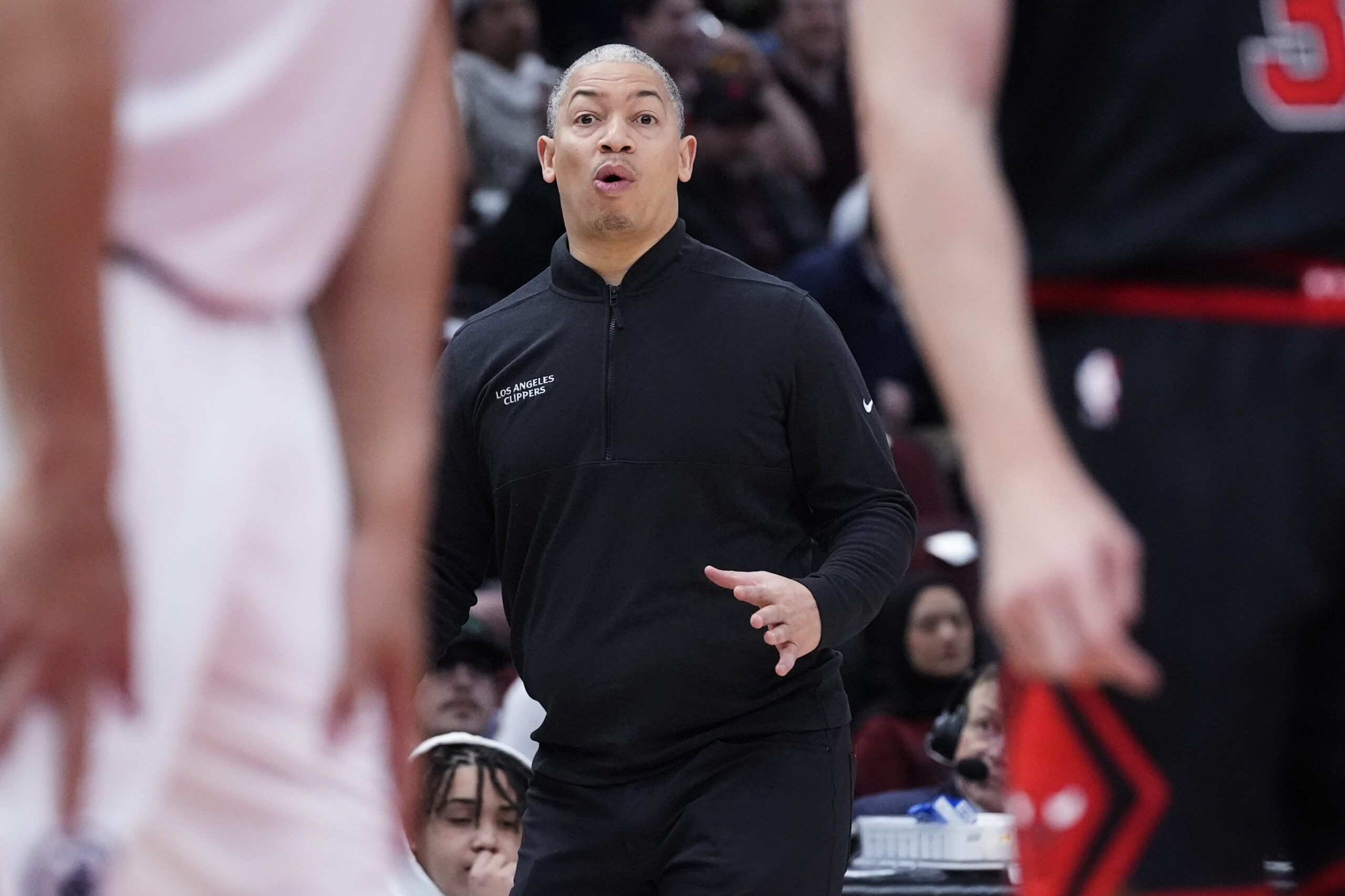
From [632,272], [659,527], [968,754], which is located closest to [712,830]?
[659,527]

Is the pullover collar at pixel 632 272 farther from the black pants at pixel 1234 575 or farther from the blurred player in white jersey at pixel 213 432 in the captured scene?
the blurred player in white jersey at pixel 213 432

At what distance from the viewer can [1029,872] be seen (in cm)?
218

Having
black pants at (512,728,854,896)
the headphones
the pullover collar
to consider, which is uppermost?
the pullover collar

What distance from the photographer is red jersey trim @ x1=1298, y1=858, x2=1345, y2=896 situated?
81.5 inches

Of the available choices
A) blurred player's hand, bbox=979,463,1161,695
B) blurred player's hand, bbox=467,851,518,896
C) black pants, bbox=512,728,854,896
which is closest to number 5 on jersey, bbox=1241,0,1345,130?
blurred player's hand, bbox=979,463,1161,695

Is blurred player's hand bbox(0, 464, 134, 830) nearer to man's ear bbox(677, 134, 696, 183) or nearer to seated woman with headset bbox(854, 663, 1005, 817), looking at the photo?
man's ear bbox(677, 134, 696, 183)

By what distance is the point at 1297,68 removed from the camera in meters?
2.06

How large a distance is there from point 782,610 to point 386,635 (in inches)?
83.7

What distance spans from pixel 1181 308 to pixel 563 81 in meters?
2.73

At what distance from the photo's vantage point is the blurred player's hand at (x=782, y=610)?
3.90 m

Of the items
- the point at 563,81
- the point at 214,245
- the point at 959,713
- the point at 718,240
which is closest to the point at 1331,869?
the point at 214,245

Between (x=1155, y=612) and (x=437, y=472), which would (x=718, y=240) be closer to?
(x=437, y=472)

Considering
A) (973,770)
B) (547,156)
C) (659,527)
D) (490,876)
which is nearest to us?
(659,527)

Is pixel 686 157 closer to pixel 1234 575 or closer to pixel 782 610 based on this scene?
pixel 782 610
